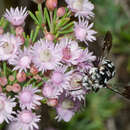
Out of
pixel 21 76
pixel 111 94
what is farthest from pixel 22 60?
pixel 111 94

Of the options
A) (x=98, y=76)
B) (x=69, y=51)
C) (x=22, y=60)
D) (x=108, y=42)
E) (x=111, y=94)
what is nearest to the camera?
(x=22, y=60)

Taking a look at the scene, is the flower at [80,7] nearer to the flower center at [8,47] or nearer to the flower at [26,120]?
the flower center at [8,47]

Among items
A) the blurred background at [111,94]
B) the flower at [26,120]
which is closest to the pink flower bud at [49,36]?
the flower at [26,120]

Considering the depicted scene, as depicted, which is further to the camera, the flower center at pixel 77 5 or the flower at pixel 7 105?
the flower center at pixel 77 5

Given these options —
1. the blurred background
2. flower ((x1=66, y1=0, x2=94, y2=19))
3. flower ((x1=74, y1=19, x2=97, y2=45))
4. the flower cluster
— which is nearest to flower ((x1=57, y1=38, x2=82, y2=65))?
the flower cluster

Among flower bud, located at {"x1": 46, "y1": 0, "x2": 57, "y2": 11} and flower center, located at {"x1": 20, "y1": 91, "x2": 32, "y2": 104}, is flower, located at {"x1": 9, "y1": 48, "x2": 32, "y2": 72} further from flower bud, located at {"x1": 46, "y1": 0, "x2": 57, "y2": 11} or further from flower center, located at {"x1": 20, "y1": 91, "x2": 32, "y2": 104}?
flower bud, located at {"x1": 46, "y1": 0, "x2": 57, "y2": 11}

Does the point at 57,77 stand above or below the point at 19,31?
below

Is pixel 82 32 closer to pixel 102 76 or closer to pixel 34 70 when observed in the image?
pixel 102 76
